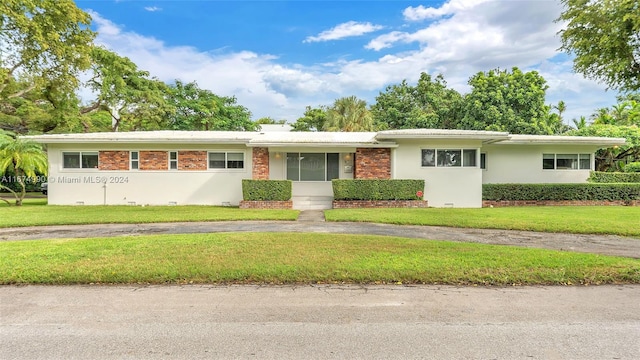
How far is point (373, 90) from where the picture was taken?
32438 mm

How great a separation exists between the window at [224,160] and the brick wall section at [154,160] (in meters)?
1.96

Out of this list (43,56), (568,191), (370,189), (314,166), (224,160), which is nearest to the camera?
(370,189)

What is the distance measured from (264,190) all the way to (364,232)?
593cm

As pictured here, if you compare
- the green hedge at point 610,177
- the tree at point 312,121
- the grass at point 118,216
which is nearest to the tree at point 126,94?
the tree at point 312,121

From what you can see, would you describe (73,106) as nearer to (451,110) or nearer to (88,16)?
(88,16)

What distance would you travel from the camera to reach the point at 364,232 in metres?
8.55

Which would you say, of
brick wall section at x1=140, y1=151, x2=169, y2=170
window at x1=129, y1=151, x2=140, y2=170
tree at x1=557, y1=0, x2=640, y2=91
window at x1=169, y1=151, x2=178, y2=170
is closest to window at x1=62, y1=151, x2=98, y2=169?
window at x1=129, y1=151, x2=140, y2=170

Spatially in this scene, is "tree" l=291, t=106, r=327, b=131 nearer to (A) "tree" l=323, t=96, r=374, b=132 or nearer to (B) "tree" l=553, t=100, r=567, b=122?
(A) "tree" l=323, t=96, r=374, b=132

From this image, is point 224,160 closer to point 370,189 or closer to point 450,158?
point 370,189

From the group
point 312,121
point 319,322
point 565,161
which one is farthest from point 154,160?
point 312,121

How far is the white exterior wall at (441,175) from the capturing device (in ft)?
46.8

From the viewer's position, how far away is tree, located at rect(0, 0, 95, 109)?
52.5ft

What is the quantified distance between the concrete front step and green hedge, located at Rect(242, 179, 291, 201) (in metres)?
0.86

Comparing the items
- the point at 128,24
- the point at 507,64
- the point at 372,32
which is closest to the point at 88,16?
the point at 128,24
